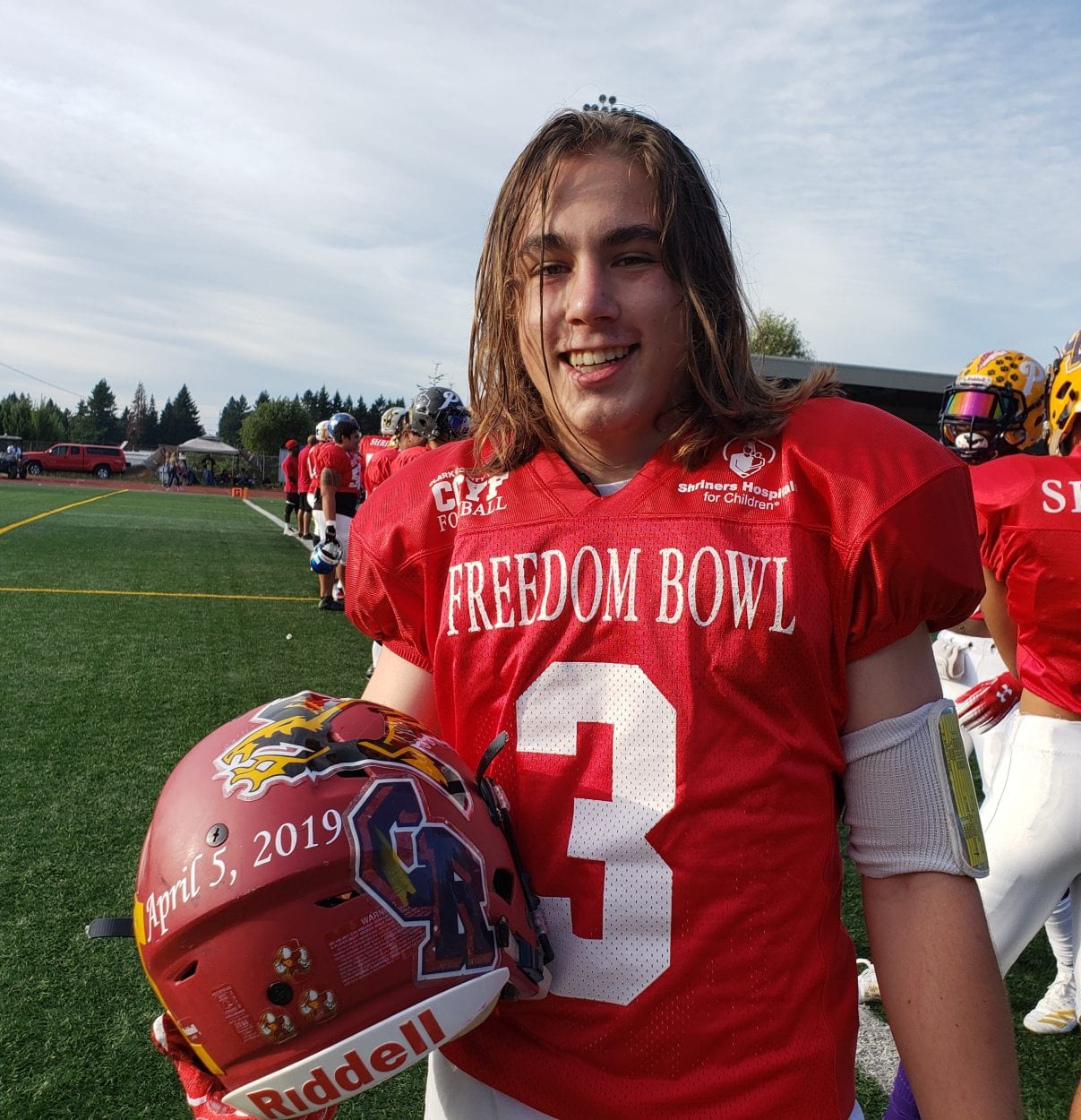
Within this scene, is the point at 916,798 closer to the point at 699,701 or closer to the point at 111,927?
the point at 699,701

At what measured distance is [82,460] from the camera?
44.5 m

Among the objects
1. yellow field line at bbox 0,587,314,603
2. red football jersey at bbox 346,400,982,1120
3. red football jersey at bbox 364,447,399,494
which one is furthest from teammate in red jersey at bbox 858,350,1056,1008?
yellow field line at bbox 0,587,314,603

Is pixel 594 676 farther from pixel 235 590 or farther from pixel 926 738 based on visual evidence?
pixel 235 590

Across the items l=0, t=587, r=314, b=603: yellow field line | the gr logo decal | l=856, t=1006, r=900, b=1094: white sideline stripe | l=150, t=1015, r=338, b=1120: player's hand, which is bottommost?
l=856, t=1006, r=900, b=1094: white sideline stripe

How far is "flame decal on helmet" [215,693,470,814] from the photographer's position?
1120 millimetres

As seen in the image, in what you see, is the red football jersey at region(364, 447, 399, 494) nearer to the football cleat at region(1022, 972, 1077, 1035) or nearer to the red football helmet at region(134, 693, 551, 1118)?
the football cleat at region(1022, 972, 1077, 1035)

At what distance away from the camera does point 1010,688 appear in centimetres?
287

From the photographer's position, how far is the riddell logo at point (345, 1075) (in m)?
1.04

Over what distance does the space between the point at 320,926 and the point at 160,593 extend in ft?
31.4

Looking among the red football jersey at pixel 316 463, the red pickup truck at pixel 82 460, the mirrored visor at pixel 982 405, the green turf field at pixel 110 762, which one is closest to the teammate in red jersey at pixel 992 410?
the mirrored visor at pixel 982 405

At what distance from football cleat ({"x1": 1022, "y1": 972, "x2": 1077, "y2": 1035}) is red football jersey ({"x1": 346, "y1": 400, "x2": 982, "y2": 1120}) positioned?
2.25m

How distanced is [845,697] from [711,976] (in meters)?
0.37

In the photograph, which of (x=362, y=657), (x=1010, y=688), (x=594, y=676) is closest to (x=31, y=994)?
(x=594, y=676)

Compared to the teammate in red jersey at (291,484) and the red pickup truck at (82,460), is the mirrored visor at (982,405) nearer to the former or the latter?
the teammate in red jersey at (291,484)
